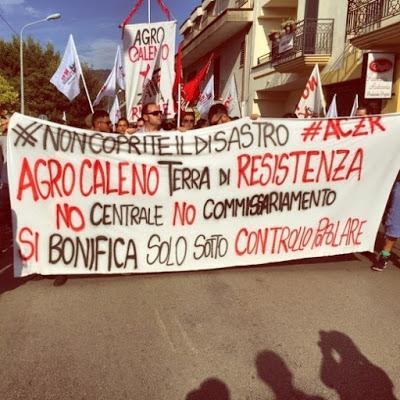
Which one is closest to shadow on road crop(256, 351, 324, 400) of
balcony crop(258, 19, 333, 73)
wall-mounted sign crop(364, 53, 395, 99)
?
wall-mounted sign crop(364, 53, 395, 99)

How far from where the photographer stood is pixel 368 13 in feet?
42.8

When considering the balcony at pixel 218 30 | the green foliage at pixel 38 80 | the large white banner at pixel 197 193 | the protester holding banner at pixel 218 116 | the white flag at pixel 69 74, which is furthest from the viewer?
the green foliage at pixel 38 80

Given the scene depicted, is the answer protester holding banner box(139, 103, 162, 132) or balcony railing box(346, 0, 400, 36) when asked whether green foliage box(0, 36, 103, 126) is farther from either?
protester holding banner box(139, 103, 162, 132)

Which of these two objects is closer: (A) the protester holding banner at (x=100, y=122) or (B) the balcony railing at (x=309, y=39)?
(A) the protester holding banner at (x=100, y=122)

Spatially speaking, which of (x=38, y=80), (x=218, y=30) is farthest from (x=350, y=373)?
(x=38, y=80)

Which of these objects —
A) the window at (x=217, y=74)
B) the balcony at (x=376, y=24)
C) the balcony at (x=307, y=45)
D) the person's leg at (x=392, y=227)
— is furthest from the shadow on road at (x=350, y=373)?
the window at (x=217, y=74)

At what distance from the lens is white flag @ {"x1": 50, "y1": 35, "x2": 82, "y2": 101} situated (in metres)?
10.9

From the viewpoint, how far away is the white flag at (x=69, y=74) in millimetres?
10898

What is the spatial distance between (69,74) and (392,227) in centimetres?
807

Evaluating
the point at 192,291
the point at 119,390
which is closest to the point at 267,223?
the point at 192,291

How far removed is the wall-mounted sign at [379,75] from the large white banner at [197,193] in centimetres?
770

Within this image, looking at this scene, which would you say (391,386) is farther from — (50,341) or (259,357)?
(50,341)

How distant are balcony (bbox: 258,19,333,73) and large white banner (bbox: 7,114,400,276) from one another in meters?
11.3

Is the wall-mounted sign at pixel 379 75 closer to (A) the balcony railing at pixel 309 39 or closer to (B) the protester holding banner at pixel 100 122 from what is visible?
(A) the balcony railing at pixel 309 39
